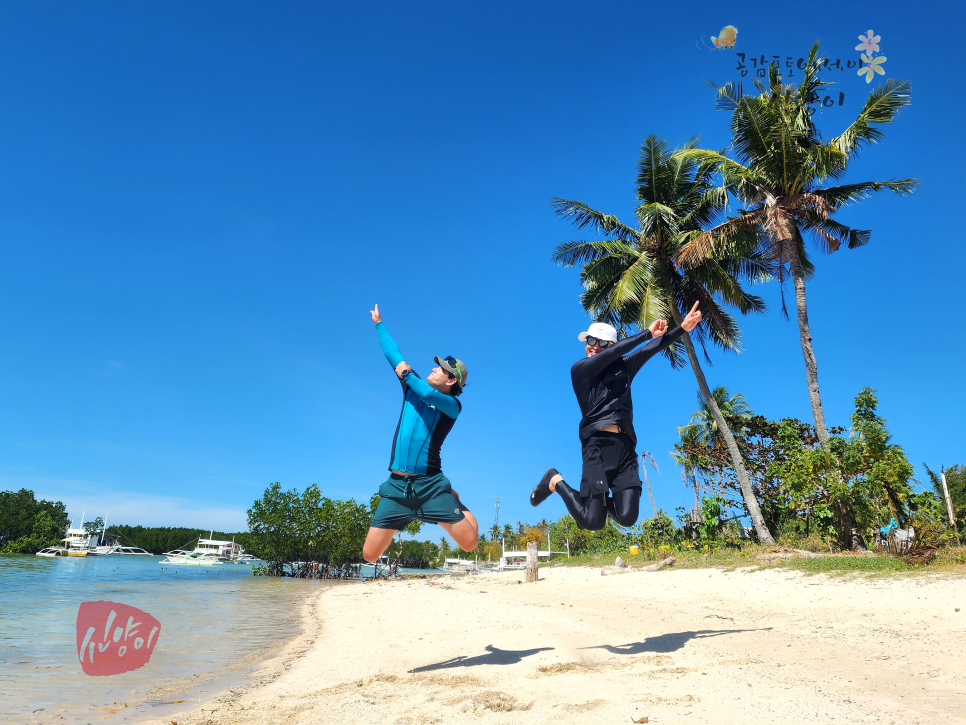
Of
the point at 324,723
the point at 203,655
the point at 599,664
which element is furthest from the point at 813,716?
the point at 203,655

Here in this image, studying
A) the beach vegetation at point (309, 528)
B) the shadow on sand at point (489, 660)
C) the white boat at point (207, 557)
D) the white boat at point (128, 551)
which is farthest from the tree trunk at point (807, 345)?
the white boat at point (128, 551)

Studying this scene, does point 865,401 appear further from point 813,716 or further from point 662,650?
point 813,716

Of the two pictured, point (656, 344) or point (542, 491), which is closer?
point (656, 344)

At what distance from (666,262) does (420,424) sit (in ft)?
57.4

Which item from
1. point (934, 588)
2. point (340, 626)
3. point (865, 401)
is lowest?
point (340, 626)

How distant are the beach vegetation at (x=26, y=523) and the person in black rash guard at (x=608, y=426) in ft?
316

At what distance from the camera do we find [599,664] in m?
5.33

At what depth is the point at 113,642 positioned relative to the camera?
35.5ft

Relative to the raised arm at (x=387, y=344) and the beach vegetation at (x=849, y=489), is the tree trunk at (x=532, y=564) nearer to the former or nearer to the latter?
the beach vegetation at (x=849, y=489)

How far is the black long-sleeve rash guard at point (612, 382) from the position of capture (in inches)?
190

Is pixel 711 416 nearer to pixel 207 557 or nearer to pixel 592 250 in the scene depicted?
pixel 592 250

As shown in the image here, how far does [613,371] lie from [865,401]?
52.6 ft

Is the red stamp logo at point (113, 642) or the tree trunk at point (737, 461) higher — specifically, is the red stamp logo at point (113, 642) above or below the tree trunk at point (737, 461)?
below

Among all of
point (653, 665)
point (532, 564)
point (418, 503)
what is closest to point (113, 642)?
point (418, 503)
